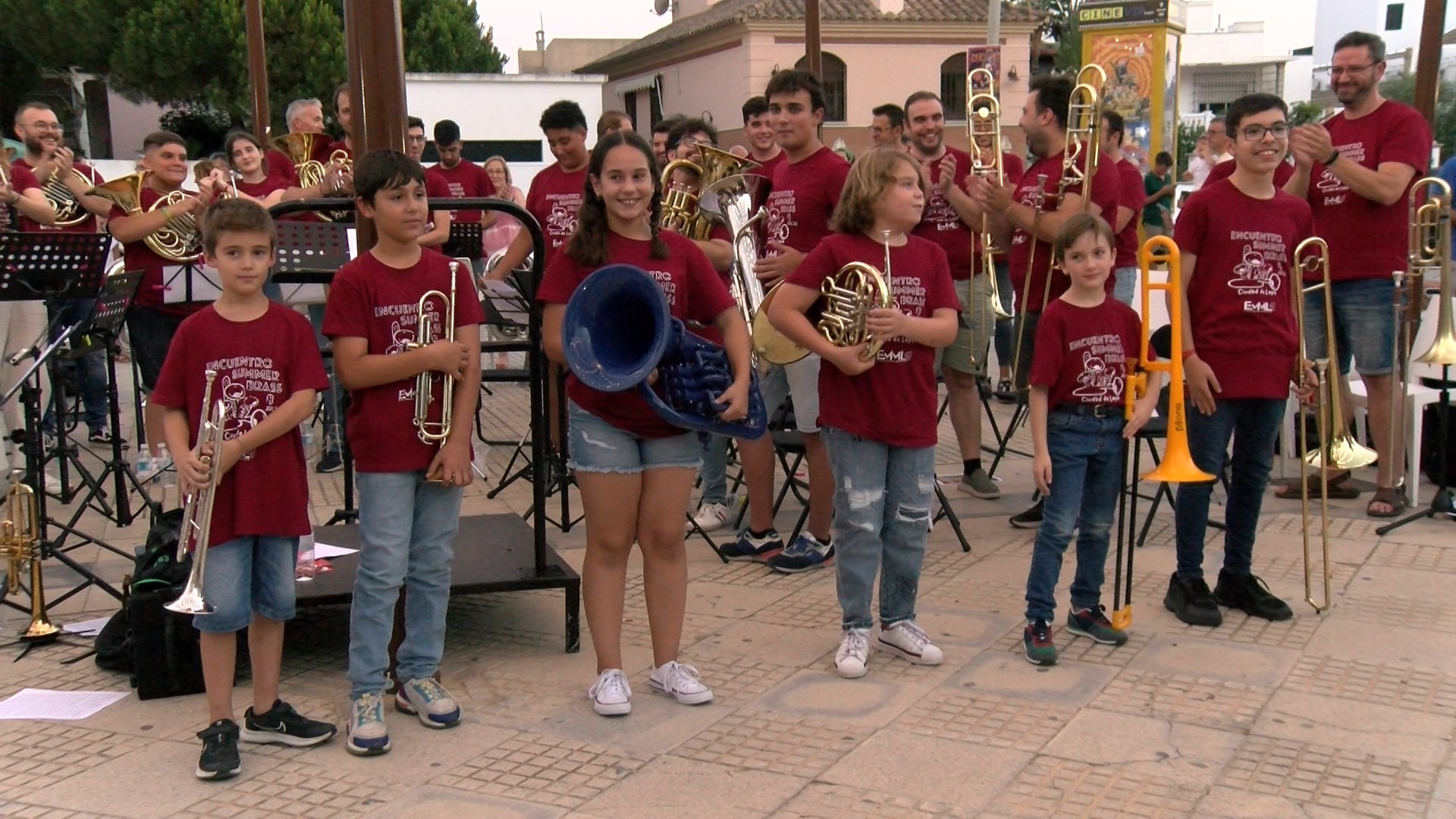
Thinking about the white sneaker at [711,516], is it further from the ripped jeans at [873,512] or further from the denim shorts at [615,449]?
the denim shorts at [615,449]

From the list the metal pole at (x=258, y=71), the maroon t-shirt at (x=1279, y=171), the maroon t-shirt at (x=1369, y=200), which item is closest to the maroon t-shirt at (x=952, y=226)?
the maroon t-shirt at (x=1279, y=171)

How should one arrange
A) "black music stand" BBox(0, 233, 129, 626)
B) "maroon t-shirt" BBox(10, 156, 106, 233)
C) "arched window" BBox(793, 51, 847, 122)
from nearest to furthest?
1. "black music stand" BBox(0, 233, 129, 626)
2. "maroon t-shirt" BBox(10, 156, 106, 233)
3. "arched window" BBox(793, 51, 847, 122)

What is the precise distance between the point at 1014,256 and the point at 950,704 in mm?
3075

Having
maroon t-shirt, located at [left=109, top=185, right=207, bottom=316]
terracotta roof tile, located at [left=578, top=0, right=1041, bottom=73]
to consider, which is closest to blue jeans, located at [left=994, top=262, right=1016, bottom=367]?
maroon t-shirt, located at [left=109, top=185, right=207, bottom=316]

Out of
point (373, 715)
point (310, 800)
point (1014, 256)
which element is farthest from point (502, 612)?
point (1014, 256)

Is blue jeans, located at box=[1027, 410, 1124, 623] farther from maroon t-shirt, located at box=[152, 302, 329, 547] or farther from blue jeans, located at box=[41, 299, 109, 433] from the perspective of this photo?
blue jeans, located at box=[41, 299, 109, 433]

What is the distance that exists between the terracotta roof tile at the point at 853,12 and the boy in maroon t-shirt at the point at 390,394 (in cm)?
3372

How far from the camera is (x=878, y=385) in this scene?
4.31m

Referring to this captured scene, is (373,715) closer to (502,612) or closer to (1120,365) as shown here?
(502,612)

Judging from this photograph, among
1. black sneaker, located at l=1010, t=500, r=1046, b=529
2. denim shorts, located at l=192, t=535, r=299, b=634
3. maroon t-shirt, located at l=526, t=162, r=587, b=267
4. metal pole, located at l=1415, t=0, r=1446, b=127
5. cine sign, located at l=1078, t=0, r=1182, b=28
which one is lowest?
black sneaker, located at l=1010, t=500, r=1046, b=529

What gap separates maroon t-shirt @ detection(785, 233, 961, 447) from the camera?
4305 mm

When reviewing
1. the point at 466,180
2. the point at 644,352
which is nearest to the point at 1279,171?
the point at 644,352

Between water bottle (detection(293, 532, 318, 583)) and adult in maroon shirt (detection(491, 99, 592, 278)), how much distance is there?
7.05ft

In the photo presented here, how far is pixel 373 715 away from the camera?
383cm
